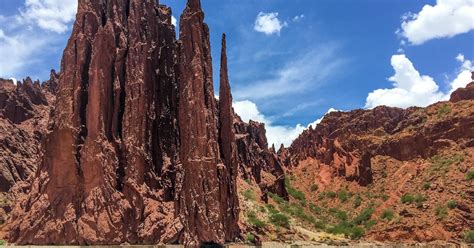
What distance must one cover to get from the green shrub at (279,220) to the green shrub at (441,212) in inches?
820

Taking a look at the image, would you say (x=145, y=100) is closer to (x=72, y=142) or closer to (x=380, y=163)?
(x=72, y=142)

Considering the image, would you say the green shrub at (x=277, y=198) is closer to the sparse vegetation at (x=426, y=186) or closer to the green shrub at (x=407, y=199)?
the green shrub at (x=407, y=199)

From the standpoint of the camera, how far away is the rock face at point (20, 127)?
85.9m

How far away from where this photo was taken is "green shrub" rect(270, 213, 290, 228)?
7712 cm

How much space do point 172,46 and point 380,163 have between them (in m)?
A: 67.6

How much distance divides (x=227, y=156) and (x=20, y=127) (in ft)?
180

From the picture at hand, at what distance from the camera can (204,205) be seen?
47.0 m

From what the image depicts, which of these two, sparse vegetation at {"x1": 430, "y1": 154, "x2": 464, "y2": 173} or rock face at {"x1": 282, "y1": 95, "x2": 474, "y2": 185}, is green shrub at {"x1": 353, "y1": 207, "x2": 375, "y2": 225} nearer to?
sparse vegetation at {"x1": 430, "y1": 154, "x2": 464, "y2": 173}

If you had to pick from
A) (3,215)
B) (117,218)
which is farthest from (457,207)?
(3,215)

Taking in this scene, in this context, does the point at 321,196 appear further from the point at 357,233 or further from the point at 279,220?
the point at 279,220

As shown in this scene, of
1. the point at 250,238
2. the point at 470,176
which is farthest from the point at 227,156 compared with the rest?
the point at 470,176

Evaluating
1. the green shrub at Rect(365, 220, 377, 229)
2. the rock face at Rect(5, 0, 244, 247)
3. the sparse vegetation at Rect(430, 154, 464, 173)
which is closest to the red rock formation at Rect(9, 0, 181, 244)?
the rock face at Rect(5, 0, 244, 247)

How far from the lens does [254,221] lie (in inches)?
2820

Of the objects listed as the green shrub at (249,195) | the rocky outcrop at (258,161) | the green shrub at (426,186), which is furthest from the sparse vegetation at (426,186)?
the green shrub at (249,195)
